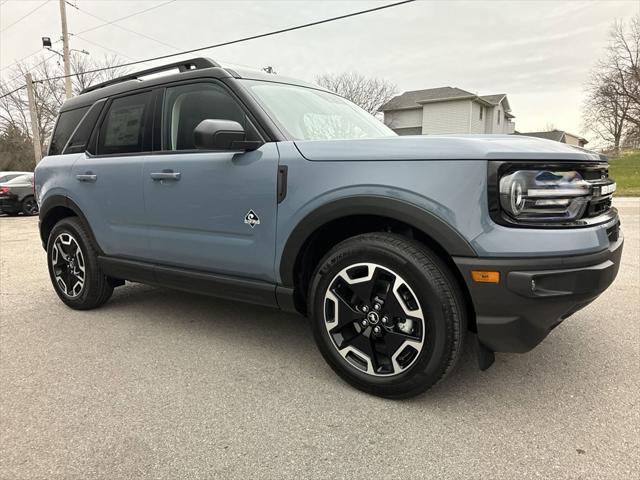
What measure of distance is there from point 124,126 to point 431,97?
38212 mm

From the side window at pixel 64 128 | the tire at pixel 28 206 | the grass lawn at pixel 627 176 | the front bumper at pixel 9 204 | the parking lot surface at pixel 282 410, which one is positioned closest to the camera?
the parking lot surface at pixel 282 410

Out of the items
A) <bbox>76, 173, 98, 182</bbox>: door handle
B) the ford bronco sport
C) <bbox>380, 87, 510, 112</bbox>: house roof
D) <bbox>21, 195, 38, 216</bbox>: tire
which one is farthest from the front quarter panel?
<bbox>380, 87, 510, 112</bbox>: house roof

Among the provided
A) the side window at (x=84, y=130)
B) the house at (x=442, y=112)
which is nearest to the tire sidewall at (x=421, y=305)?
the side window at (x=84, y=130)

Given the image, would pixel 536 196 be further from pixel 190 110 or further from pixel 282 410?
pixel 190 110

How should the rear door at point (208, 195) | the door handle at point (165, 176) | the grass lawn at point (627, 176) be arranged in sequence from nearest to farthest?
the rear door at point (208, 195) < the door handle at point (165, 176) < the grass lawn at point (627, 176)

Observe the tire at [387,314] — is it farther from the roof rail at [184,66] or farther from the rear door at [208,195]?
the roof rail at [184,66]

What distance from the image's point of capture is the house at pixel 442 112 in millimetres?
36438

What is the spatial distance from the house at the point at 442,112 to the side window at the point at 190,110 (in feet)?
110

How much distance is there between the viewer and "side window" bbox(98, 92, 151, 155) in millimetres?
3586

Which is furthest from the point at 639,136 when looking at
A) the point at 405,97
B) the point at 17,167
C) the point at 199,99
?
the point at 17,167

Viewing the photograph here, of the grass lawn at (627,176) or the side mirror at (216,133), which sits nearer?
the side mirror at (216,133)

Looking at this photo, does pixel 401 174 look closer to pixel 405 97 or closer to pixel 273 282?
pixel 273 282

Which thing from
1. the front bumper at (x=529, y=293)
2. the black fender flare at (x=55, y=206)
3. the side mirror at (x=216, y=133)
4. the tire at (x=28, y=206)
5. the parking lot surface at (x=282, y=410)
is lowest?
the parking lot surface at (x=282, y=410)

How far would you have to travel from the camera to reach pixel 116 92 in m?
3.86
